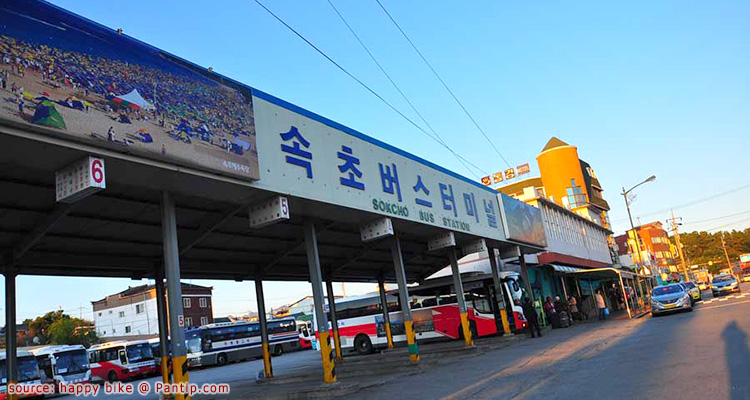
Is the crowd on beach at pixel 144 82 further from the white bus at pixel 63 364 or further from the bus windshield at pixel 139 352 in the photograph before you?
the bus windshield at pixel 139 352

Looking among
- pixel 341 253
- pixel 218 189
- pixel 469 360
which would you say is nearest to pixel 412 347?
pixel 469 360

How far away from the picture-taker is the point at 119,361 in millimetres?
33156

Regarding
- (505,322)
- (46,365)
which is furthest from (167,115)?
(46,365)

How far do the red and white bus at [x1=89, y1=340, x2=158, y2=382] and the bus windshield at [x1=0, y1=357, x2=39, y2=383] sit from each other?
722 centimetres

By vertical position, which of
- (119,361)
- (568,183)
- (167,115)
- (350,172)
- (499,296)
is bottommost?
(119,361)

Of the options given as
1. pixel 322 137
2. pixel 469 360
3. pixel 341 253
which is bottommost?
pixel 469 360

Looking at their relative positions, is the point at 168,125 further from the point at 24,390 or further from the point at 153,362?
the point at 153,362

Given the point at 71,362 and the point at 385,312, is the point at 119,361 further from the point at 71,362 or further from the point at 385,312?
the point at 385,312

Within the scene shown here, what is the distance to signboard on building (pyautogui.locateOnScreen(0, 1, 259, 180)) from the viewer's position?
6.87m

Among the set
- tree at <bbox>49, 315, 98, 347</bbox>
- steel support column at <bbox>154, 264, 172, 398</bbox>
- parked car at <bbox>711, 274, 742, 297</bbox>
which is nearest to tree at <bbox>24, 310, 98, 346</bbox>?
tree at <bbox>49, 315, 98, 347</bbox>

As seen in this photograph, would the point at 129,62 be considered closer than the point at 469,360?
Yes

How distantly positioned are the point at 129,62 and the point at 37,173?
8.45 ft

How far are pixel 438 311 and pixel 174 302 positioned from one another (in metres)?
17.6

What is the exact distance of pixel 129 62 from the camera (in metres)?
8.38
